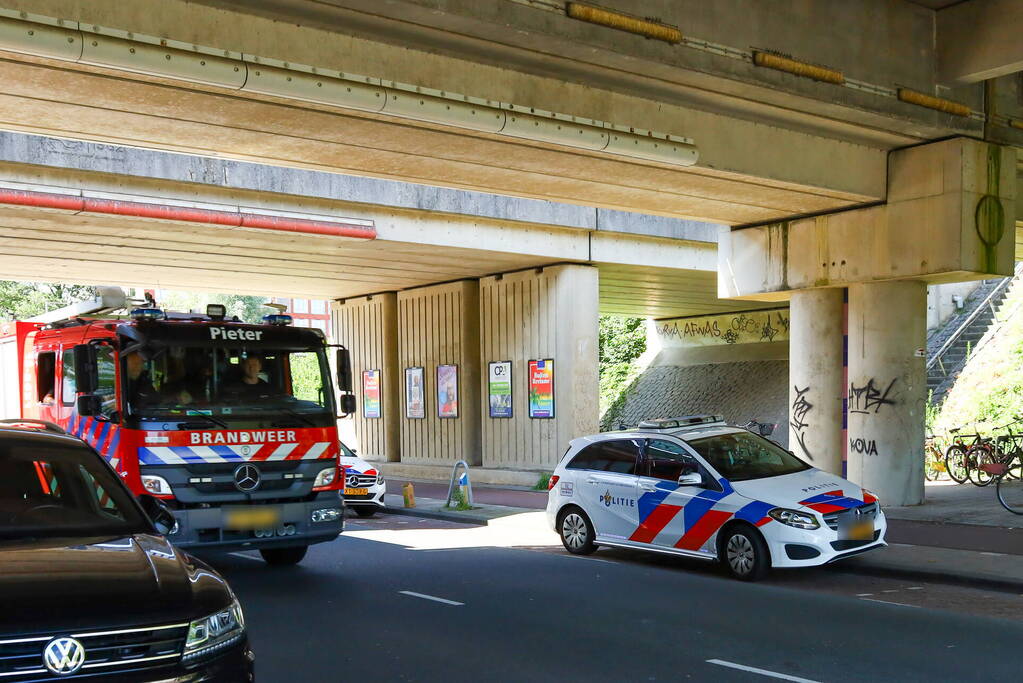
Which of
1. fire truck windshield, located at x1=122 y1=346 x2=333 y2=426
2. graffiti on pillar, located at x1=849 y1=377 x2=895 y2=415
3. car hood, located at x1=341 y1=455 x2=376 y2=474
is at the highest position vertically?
fire truck windshield, located at x1=122 y1=346 x2=333 y2=426

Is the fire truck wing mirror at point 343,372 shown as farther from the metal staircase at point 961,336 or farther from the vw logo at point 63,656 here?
the metal staircase at point 961,336

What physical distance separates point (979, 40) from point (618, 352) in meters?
33.3

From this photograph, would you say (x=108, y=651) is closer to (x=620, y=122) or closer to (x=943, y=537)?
(x=620, y=122)

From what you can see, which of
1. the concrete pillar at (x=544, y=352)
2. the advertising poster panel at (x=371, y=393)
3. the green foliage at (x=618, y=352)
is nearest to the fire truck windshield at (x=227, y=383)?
the concrete pillar at (x=544, y=352)

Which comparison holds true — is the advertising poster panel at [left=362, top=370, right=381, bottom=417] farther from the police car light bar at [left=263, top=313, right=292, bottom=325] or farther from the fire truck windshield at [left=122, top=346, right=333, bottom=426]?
the fire truck windshield at [left=122, top=346, right=333, bottom=426]

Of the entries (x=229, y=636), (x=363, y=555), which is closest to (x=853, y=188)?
(x=363, y=555)

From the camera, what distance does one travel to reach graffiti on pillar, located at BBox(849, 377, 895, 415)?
50.5ft

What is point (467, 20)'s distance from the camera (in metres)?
9.24

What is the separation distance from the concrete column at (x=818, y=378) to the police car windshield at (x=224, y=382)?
343 inches

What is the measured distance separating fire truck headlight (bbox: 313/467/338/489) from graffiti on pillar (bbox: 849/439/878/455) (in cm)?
862

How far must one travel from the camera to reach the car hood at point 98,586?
4.29 metres

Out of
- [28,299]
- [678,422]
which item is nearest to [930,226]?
[678,422]

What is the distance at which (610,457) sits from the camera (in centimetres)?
1248

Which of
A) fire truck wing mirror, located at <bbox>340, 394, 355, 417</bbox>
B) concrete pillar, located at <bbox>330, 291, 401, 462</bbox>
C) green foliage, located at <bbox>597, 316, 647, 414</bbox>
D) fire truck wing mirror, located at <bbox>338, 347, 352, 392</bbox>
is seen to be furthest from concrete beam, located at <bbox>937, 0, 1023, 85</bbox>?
green foliage, located at <bbox>597, 316, 647, 414</bbox>
